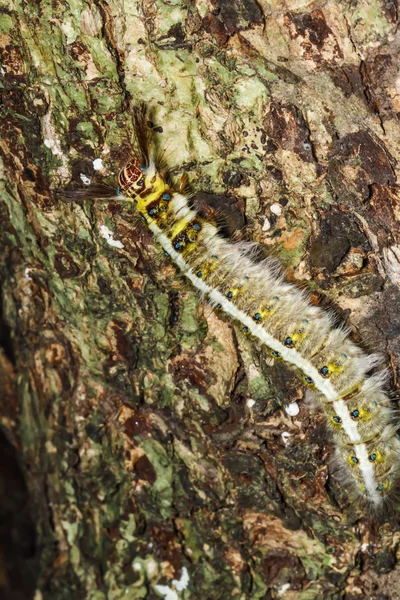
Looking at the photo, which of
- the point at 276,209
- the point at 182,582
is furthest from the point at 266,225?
the point at 182,582

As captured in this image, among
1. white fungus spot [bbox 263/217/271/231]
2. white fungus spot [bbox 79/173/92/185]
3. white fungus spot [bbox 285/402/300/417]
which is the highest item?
white fungus spot [bbox 79/173/92/185]

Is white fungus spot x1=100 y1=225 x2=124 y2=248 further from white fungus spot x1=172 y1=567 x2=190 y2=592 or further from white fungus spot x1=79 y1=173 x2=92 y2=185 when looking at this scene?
white fungus spot x1=172 y1=567 x2=190 y2=592

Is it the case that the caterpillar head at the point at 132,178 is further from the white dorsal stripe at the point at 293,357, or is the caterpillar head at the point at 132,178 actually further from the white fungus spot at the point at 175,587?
the white fungus spot at the point at 175,587

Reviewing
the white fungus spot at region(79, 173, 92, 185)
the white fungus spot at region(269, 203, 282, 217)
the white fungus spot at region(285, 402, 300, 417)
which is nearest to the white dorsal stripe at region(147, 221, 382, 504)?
the white fungus spot at region(285, 402, 300, 417)

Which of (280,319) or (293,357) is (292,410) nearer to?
(293,357)

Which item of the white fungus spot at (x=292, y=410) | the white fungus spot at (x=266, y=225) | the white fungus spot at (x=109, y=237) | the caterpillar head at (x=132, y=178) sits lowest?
the white fungus spot at (x=292, y=410)

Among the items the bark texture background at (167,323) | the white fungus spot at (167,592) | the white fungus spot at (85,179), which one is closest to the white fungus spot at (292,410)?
the bark texture background at (167,323)
